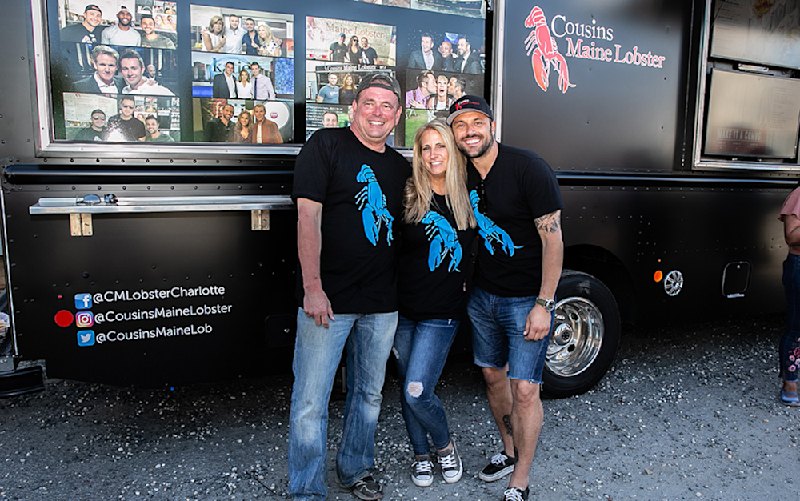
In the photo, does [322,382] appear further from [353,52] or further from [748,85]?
[748,85]

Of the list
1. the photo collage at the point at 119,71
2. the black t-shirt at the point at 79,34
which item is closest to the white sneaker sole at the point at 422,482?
the photo collage at the point at 119,71

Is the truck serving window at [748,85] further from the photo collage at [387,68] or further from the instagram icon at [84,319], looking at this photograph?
the instagram icon at [84,319]

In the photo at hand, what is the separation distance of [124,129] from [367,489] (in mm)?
1892

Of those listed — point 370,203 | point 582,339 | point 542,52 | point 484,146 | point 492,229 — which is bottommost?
point 582,339

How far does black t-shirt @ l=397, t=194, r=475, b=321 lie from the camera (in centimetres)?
252

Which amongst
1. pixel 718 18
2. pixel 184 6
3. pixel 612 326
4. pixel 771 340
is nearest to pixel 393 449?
pixel 612 326

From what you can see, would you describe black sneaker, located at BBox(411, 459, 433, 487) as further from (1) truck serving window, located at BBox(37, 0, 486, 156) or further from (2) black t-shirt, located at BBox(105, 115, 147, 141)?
(2) black t-shirt, located at BBox(105, 115, 147, 141)

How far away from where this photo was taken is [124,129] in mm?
2635

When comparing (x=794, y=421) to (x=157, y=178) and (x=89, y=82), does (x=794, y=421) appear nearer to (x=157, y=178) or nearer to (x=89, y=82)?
(x=157, y=178)

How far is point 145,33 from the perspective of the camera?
260 cm

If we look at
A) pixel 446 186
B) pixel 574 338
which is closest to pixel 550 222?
pixel 446 186

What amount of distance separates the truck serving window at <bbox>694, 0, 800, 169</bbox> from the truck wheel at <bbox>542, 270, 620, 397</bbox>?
1.07 m

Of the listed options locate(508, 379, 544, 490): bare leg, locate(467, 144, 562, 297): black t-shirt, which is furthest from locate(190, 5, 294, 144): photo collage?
locate(508, 379, 544, 490): bare leg

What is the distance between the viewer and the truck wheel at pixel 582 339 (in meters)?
3.69
